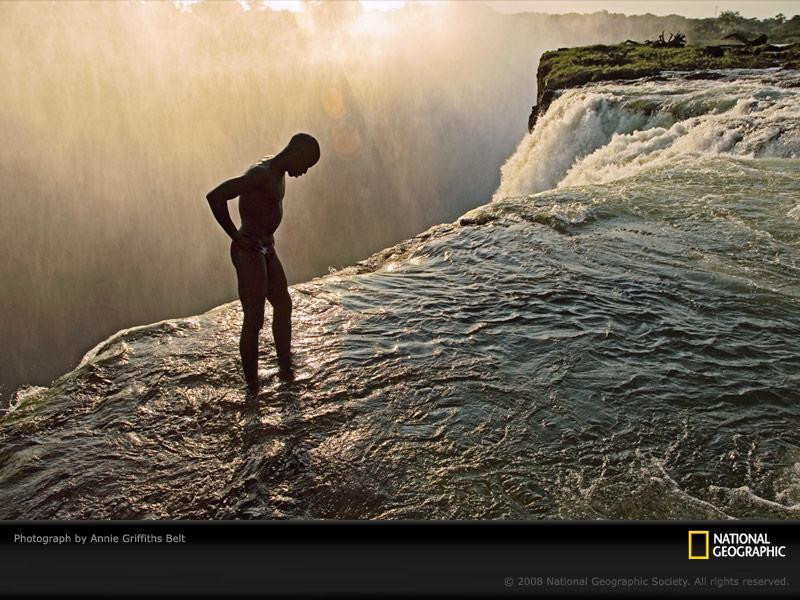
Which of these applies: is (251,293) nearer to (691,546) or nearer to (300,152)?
(300,152)

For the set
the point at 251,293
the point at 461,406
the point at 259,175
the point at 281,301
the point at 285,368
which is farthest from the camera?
the point at 285,368

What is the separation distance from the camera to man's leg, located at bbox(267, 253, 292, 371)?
5.39 metres

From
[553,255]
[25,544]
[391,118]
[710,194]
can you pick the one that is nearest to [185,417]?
[25,544]

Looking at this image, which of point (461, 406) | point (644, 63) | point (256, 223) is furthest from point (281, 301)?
point (644, 63)

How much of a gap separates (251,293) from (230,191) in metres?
0.85

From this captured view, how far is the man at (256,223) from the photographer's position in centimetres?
479

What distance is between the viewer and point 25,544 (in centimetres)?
161

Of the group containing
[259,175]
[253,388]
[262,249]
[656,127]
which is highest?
[656,127]

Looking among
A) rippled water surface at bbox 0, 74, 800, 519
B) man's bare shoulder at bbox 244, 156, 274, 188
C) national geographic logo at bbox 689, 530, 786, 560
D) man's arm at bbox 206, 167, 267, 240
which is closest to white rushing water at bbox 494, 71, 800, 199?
rippled water surface at bbox 0, 74, 800, 519

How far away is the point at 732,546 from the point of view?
5.14 feet

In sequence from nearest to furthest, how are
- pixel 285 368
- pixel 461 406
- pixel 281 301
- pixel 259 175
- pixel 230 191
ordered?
pixel 230 191, pixel 259 175, pixel 461 406, pixel 281 301, pixel 285 368

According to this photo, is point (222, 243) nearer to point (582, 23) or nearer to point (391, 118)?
point (391, 118)

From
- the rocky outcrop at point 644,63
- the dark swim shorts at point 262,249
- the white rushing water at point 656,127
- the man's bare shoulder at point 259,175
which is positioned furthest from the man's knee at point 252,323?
the rocky outcrop at point 644,63

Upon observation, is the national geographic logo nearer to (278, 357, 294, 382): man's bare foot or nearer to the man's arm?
the man's arm
